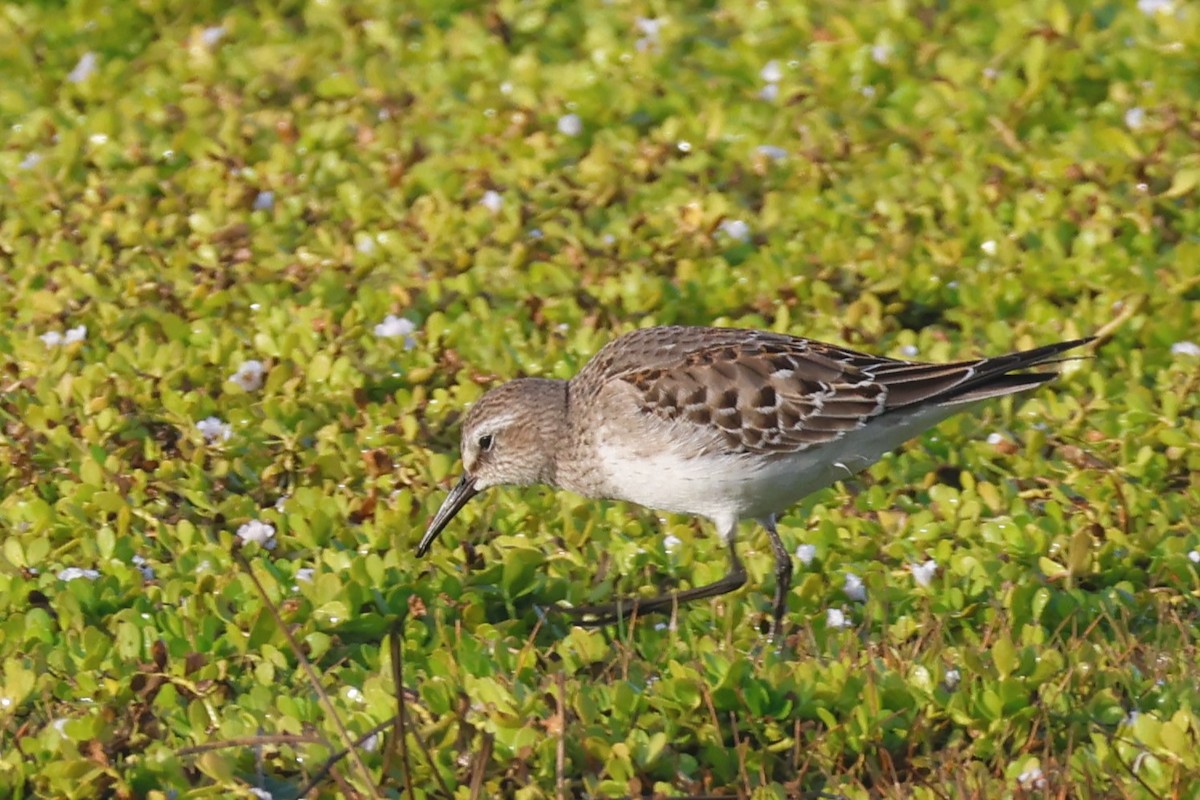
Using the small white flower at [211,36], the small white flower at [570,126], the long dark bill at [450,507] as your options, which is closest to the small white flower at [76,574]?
the long dark bill at [450,507]

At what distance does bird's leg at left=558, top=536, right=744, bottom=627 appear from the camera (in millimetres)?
7023

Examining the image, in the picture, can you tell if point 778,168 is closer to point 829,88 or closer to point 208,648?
point 829,88

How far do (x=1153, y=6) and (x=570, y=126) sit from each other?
3669 mm

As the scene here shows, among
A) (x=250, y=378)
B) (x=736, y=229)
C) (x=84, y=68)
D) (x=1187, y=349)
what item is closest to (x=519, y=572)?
(x=250, y=378)

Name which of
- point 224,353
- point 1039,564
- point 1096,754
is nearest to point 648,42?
point 224,353

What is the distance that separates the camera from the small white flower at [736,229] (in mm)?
9664

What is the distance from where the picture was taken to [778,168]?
10.3 metres

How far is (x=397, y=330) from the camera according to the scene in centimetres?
888

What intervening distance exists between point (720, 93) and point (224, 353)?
143 inches

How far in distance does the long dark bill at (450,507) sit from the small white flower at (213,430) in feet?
3.73

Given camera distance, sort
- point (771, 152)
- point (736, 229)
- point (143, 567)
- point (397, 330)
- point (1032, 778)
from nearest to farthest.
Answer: point (1032, 778)
point (143, 567)
point (397, 330)
point (736, 229)
point (771, 152)

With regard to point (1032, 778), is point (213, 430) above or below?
below

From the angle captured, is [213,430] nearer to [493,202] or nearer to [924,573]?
[493,202]

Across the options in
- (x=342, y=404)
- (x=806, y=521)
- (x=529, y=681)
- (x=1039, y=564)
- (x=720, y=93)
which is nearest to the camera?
(x=529, y=681)
